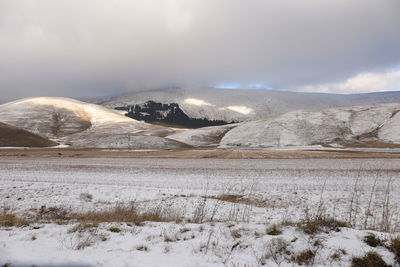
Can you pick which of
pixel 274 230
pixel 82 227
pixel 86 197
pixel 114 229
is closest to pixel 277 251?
pixel 274 230

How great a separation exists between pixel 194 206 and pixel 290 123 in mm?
132559

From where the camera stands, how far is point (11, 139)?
10562 cm

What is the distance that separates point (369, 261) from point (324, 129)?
13624 centimetres

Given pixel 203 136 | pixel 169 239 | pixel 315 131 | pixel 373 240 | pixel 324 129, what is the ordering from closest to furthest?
1. pixel 373 240
2. pixel 169 239
3. pixel 315 131
4. pixel 324 129
5. pixel 203 136

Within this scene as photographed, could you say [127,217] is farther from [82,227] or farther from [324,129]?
[324,129]

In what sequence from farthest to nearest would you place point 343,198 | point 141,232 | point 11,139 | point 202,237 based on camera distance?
point 11,139
point 343,198
point 141,232
point 202,237

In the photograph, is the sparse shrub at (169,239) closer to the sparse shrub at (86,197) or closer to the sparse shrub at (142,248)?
the sparse shrub at (142,248)

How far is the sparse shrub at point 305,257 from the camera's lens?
17.1 feet

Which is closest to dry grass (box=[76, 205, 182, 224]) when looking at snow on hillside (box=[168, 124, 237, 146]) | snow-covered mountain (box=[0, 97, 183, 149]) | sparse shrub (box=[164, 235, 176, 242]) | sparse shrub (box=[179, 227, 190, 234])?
sparse shrub (box=[179, 227, 190, 234])

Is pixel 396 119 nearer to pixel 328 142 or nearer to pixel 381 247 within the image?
pixel 328 142

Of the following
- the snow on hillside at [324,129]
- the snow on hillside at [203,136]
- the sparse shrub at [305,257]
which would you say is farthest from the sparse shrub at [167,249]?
the snow on hillside at [203,136]

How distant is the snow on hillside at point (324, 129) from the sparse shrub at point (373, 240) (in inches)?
4497

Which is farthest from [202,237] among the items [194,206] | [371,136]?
[371,136]

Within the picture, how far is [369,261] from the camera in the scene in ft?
16.8
